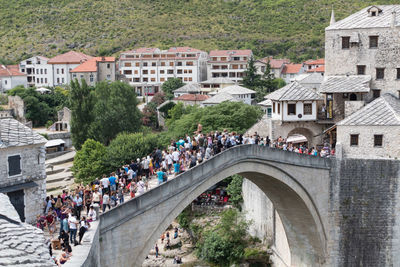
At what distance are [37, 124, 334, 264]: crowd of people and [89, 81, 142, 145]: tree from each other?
120ft

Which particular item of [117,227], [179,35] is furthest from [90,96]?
[179,35]

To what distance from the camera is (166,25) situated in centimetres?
13525

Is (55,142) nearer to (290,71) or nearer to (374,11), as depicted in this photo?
(374,11)

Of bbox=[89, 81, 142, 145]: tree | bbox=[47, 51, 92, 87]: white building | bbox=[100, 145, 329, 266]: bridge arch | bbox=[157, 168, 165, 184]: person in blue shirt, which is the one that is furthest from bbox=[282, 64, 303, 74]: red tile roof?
bbox=[157, 168, 165, 184]: person in blue shirt

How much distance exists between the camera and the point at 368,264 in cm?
3381

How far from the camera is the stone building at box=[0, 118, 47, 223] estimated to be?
23531 millimetres

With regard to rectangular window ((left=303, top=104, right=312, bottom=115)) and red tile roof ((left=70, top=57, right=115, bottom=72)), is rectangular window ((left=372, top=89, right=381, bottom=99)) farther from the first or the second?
red tile roof ((left=70, top=57, right=115, bottom=72))

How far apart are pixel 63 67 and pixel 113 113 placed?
45.4 meters

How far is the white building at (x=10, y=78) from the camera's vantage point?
320 feet

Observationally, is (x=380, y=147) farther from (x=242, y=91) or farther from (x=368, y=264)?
(x=242, y=91)

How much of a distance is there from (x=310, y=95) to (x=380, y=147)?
6.93 meters

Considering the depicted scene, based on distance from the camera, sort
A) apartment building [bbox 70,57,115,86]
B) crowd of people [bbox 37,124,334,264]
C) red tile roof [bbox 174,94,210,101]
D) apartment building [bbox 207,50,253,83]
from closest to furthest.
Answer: crowd of people [bbox 37,124,334,264] → red tile roof [bbox 174,94,210,101] → apartment building [bbox 207,50,253,83] → apartment building [bbox 70,57,115,86]

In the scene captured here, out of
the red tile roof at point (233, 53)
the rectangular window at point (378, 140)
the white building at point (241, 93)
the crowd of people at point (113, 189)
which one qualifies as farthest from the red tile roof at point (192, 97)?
the crowd of people at point (113, 189)

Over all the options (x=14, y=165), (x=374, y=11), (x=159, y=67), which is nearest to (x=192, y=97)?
(x=159, y=67)
